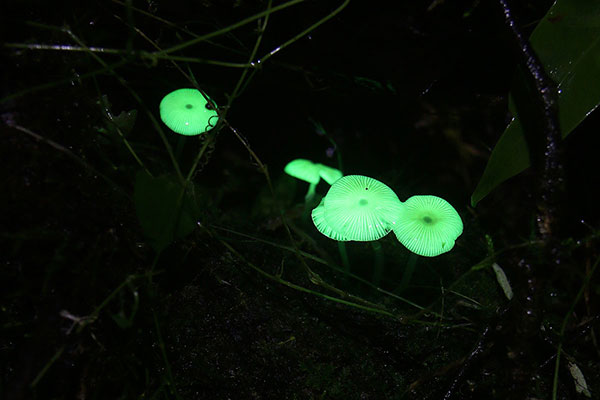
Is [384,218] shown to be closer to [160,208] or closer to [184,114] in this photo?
[160,208]

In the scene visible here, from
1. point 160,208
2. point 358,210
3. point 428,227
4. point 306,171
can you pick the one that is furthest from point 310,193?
point 160,208

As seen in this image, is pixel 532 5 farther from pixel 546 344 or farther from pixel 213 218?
pixel 213 218

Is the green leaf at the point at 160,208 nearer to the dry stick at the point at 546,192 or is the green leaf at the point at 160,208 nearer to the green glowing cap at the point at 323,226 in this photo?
the green glowing cap at the point at 323,226

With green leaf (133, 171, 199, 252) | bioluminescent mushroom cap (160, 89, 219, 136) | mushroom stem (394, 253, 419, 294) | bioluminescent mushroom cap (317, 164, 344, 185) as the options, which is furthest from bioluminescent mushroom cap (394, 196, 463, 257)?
bioluminescent mushroom cap (160, 89, 219, 136)

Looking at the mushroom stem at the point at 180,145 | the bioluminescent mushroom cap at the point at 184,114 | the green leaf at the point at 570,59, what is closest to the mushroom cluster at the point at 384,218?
the green leaf at the point at 570,59

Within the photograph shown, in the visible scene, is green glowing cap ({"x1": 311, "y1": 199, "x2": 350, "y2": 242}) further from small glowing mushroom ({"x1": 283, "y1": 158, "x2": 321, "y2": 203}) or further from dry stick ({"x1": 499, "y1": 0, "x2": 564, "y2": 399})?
dry stick ({"x1": 499, "y1": 0, "x2": 564, "y2": 399})
